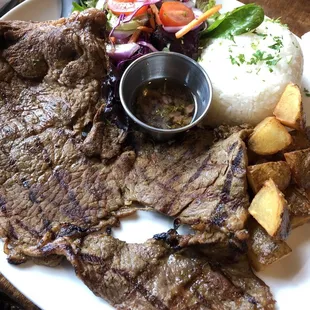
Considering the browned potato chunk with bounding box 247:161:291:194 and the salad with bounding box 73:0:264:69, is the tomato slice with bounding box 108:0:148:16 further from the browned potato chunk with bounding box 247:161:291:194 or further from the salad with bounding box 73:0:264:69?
the browned potato chunk with bounding box 247:161:291:194

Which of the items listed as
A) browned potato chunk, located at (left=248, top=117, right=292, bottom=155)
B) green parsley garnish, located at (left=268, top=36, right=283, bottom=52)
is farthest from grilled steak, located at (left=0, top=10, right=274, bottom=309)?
green parsley garnish, located at (left=268, top=36, right=283, bottom=52)

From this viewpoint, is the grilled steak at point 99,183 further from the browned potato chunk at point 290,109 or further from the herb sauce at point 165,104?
the browned potato chunk at point 290,109

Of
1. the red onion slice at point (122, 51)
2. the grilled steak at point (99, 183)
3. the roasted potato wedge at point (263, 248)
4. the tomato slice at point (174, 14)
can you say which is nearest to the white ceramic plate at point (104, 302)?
the grilled steak at point (99, 183)

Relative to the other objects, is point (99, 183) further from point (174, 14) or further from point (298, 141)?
point (174, 14)

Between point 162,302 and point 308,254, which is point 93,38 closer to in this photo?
point 162,302

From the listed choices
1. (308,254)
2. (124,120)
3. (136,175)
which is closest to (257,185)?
(308,254)

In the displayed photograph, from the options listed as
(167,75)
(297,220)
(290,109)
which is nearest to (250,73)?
(290,109)
